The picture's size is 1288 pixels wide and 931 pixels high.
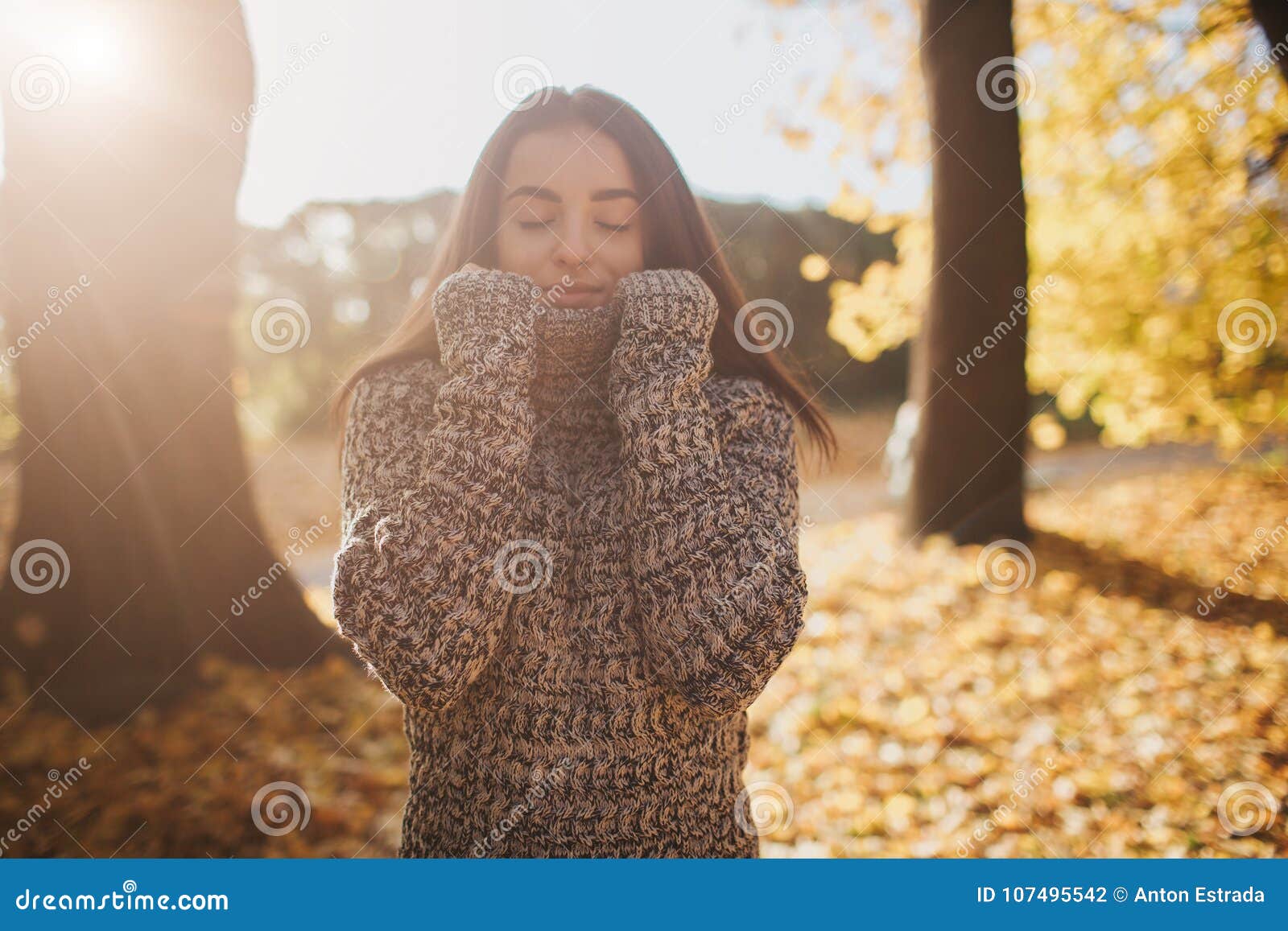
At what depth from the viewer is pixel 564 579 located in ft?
4.94

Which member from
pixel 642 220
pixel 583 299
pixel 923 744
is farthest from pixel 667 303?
pixel 923 744

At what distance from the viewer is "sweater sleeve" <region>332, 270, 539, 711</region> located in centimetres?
134

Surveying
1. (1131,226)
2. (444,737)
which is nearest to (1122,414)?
(1131,226)

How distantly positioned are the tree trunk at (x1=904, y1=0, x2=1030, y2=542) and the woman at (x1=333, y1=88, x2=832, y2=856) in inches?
152

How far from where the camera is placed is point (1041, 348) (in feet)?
17.4

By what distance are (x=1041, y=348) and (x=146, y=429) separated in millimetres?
5564

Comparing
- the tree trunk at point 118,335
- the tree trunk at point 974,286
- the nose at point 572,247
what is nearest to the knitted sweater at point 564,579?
the nose at point 572,247

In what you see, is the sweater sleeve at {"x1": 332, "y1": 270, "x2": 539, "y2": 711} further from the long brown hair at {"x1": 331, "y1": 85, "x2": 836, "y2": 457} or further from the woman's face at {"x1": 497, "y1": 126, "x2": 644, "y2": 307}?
the long brown hair at {"x1": 331, "y1": 85, "x2": 836, "y2": 457}

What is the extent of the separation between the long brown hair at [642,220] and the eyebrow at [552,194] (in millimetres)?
64

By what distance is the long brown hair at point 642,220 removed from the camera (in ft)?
5.86

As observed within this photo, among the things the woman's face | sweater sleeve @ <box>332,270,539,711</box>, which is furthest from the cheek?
sweater sleeve @ <box>332,270,539,711</box>

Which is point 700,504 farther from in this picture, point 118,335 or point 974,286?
point 974,286

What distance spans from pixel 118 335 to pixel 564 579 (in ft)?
9.42

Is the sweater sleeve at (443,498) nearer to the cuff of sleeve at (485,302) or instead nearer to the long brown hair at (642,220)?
the cuff of sleeve at (485,302)
